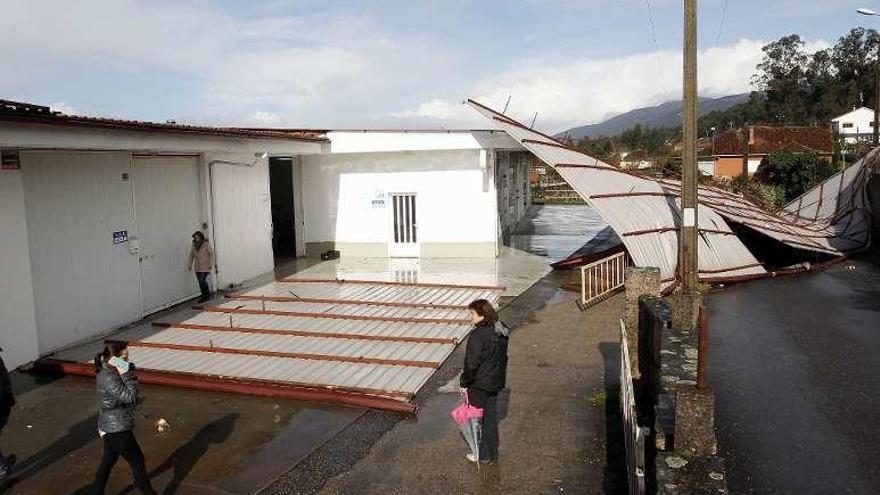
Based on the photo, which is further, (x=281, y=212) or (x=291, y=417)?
(x=281, y=212)

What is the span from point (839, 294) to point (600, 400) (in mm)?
9373

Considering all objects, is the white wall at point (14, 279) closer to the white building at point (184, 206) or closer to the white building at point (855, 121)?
the white building at point (184, 206)

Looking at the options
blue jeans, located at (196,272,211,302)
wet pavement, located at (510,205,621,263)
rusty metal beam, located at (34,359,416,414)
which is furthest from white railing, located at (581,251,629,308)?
blue jeans, located at (196,272,211,302)

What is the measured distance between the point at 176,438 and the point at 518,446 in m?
3.78

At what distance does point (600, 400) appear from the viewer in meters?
8.23

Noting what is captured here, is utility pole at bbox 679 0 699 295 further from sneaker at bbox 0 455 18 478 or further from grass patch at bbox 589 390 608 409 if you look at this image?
sneaker at bbox 0 455 18 478

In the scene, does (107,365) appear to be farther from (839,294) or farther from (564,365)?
(839,294)

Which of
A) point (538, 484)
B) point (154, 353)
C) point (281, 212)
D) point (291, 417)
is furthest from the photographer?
point (281, 212)

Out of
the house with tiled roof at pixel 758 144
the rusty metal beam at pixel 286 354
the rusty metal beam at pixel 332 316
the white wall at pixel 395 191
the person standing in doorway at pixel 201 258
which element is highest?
the house with tiled roof at pixel 758 144

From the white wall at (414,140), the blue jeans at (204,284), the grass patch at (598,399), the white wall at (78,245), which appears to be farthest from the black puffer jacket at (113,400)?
the white wall at (414,140)

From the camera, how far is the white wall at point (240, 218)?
14.8 metres

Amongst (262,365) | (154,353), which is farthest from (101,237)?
(262,365)

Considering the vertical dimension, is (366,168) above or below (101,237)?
above

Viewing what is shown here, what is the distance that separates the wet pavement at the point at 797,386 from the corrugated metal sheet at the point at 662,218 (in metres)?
1.08
